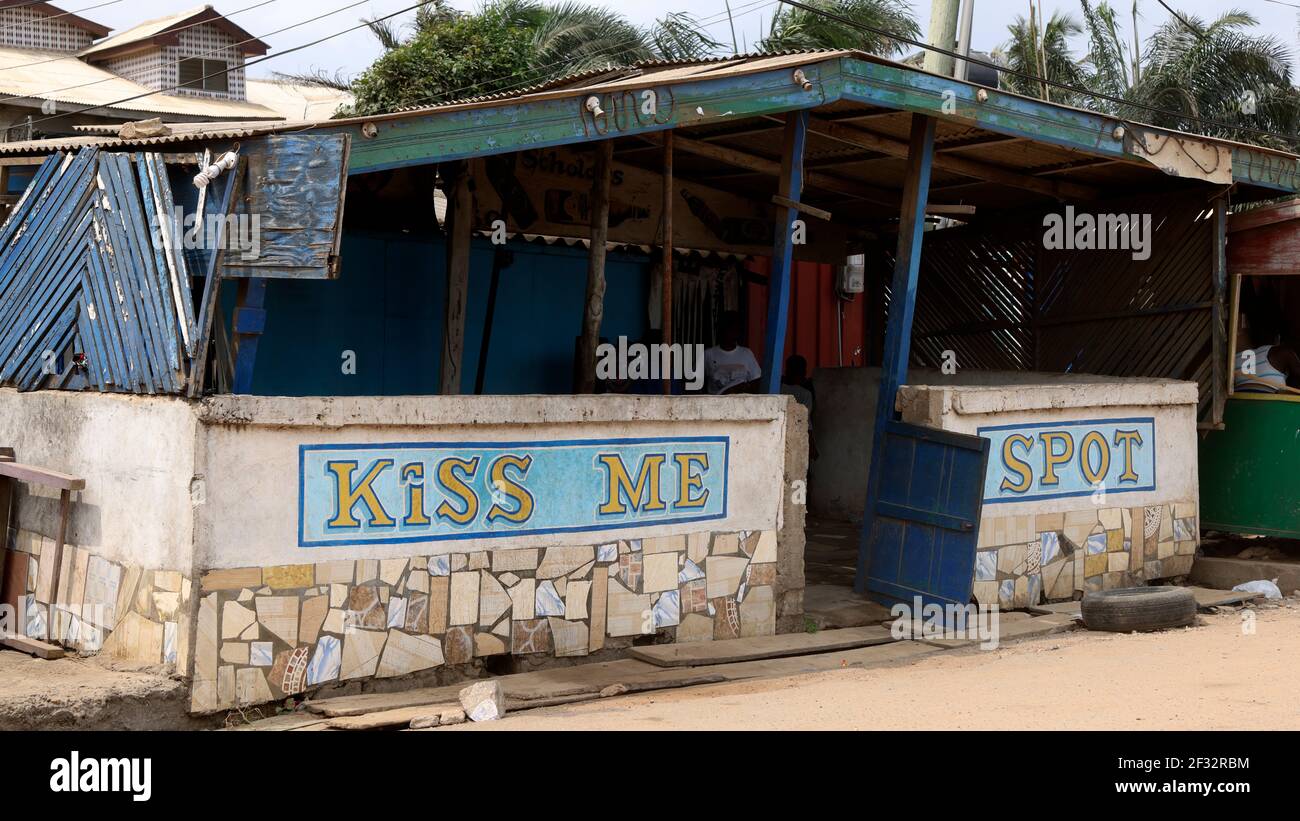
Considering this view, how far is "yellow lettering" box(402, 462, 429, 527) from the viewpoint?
22.2 ft

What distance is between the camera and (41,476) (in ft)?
22.1

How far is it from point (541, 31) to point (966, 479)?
1586cm

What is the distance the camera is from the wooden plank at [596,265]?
29.7 ft

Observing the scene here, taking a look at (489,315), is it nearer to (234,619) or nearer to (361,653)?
(361,653)

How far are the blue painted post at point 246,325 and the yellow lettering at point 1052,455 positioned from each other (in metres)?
5.89

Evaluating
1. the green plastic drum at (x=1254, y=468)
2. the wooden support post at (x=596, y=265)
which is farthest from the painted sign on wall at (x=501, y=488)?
the green plastic drum at (x=1254, y=468)

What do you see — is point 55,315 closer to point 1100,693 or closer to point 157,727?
point 157,727

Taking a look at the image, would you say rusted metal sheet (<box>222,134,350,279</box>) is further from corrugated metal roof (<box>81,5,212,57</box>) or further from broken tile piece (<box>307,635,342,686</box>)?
corrugated metal roof (<box>81,5,212,57</box>)

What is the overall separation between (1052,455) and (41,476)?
686cm

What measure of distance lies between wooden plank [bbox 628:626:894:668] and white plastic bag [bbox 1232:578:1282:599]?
359 cm

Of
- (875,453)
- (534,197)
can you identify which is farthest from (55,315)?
(875,453)

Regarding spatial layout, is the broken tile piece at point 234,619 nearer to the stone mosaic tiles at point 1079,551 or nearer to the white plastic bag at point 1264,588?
the stone mosaic tiles at point 1079,551

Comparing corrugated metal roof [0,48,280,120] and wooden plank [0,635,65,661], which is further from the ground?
corrugated metal roof [0,48,280,120]

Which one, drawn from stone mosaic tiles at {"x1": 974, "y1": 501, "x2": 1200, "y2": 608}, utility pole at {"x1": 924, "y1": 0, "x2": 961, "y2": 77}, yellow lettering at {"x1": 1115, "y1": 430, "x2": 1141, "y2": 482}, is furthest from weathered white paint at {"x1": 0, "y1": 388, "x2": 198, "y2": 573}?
utility pole at {"x1": 924, "y1": 0, "x2": 961, "y2": 77}
